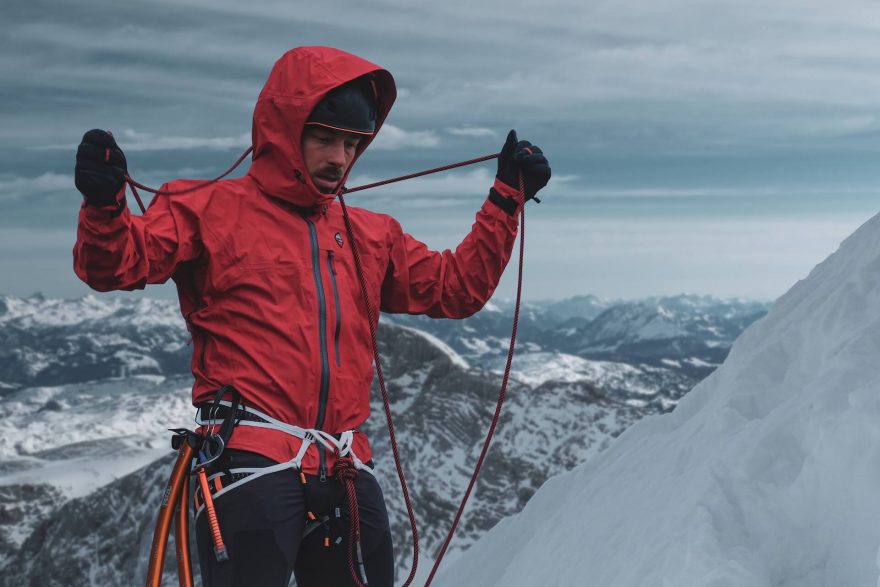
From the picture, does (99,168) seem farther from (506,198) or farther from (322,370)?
(506,198)

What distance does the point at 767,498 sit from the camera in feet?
17.6

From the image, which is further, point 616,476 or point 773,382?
point 616,476

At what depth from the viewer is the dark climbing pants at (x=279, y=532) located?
447 centimetres

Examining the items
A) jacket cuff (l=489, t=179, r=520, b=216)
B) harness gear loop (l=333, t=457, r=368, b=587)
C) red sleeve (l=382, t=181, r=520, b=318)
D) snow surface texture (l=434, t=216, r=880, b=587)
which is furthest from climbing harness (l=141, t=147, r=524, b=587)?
snow surface texture (l=434, t=216, r=880, b=587)

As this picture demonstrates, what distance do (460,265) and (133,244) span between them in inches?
92.8

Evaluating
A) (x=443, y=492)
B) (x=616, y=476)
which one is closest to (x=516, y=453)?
(x=443, y=492)

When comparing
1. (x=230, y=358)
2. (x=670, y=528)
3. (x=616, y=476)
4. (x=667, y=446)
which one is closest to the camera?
(x=230, y=358)

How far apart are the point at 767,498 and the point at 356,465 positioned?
275 cm

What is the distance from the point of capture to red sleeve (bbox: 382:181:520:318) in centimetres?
585

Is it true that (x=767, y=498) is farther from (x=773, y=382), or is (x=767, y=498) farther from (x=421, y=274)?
(x=421, y=274)

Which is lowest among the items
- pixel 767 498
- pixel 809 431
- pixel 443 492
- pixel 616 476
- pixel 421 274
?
pixel 443 492

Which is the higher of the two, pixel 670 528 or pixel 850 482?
pixel 850 482

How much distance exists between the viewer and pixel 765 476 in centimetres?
554

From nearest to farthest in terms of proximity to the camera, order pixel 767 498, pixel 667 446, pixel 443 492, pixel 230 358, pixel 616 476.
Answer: pixel 230 358
pixel 767 498
pixel 667 446
pixel 616 476
pixel 443 492
